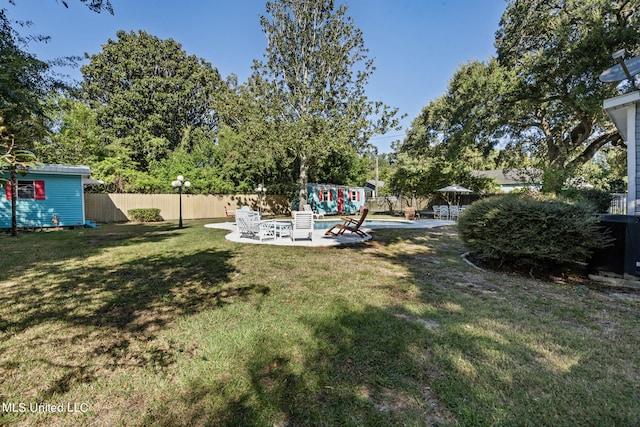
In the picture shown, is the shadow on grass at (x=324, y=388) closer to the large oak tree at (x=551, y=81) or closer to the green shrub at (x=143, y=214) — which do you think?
the large oak tree at (x=551, y=81)

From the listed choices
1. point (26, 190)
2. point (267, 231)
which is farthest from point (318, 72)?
point (26, 190)

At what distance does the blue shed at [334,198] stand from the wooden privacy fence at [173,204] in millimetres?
2637

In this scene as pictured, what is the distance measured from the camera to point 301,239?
9.18m

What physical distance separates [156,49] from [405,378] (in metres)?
34.5

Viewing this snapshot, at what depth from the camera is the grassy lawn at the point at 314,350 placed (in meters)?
1.91

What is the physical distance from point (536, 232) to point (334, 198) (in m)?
21.0

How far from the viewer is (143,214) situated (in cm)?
1747

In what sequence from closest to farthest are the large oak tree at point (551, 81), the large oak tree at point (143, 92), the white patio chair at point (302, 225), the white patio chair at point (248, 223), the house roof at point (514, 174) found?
the white patio chair at point (302, 225)
the white patio chair at point (248, 223)
the large oak tree at point (551, 81)
the house roof at point (514, 174)
the large oak tree at point (143, 92)

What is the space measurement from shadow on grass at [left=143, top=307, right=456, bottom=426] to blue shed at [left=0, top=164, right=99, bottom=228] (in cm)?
1507

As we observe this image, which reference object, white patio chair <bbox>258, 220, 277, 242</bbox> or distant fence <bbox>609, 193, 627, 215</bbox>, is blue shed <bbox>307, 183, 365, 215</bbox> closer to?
white patio chair <bbox>258, 220, 277, 242</bbox>

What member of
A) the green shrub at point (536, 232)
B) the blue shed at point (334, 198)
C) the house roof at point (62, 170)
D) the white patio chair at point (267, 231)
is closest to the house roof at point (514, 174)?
the blue shed at point (334, 198)

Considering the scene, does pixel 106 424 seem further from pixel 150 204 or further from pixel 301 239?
pixel 150 204

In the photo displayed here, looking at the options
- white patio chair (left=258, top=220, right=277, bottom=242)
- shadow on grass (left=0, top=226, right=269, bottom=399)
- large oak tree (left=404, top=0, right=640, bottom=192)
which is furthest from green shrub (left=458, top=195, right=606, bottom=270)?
large oak tree (left=404, top=0, right=640, bottom=192)

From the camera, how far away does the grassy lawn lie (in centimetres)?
191
